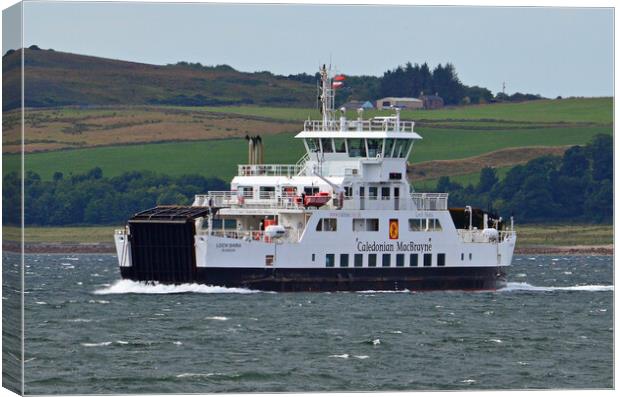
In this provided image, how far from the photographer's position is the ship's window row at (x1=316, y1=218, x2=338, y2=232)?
56969 mm

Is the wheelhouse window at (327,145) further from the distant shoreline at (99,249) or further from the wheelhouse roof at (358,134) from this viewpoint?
the distant shoreline at (99,249)

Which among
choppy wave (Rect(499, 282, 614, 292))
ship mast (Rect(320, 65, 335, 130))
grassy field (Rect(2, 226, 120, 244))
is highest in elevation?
ship mast (Rect(320, 65, 335, 130))

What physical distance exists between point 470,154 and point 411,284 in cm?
4805

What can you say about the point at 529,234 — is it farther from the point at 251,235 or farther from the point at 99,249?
the point at 251,235

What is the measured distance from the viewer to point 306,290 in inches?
2227

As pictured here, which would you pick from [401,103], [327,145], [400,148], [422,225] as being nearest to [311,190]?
[327,145]

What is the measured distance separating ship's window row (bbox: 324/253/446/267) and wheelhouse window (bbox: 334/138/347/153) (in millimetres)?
3554

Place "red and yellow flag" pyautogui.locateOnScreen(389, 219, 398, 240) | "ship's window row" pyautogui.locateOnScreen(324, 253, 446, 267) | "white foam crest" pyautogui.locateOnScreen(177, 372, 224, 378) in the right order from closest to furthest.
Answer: "white foam crest" pyautogui.locateOnScreen(177, 372, 224, 378) → "ship's window row" pyautogui.locateOnScreen(324, 253, 446, 267) → "red and yellow flag" pyautogui.locateOnScreen(389, 219, 398, 240)

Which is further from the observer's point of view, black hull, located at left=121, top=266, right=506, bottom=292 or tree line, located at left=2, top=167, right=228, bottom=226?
tree line, located at left=2, top=167, right=228, bottom=226

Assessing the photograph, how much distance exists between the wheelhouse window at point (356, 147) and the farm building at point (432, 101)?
3395cm

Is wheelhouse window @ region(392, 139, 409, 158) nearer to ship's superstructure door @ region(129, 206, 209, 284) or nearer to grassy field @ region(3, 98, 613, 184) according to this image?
ship's superstructure door @ region(129, 206, 209, 284)

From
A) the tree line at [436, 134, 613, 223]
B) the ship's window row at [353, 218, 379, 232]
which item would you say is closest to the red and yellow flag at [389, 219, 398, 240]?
the ship's window row at [353, 218, 379, 232]

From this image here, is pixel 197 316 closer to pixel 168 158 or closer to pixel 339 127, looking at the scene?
pixel 339 127

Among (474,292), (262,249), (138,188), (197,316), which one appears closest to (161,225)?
(262,249)
